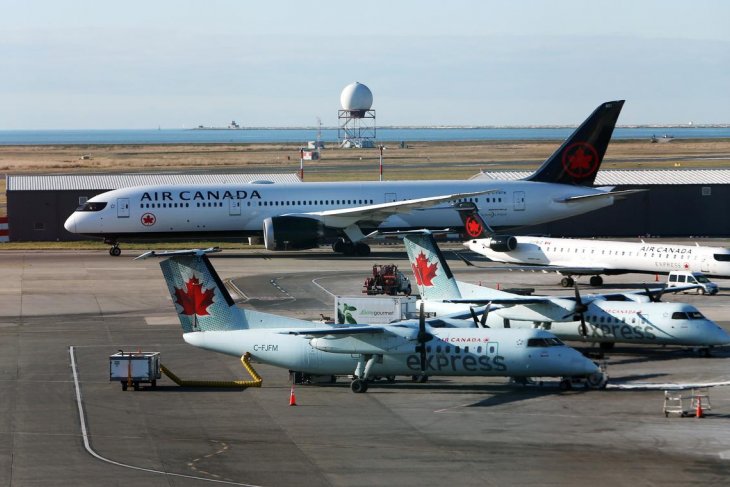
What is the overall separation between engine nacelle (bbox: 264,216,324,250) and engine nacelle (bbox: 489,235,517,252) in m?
15.1

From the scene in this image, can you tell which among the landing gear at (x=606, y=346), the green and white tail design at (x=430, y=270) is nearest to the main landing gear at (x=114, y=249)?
the green and white tail design at (x=430, y=270)

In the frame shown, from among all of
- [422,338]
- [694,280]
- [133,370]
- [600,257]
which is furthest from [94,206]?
[422,338]

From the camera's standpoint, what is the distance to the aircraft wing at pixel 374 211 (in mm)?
76000

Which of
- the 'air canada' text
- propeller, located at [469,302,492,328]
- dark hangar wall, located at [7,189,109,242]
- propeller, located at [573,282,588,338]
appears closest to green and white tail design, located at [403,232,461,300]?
propeller, located at [469,302,492,328]

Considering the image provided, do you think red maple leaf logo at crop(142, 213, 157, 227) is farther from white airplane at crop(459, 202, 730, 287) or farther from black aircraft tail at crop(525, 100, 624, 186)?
black aircraft tail at crop(525, 100, 624, 186)

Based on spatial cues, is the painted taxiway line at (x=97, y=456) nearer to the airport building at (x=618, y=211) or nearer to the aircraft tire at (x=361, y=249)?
the aircraft tire at (x=361, y=249)

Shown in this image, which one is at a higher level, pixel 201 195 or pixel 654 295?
pixel 201 195

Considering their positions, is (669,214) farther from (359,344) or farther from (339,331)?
(339,331)

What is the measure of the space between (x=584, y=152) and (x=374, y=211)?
15968mm

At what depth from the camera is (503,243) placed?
66375 mm

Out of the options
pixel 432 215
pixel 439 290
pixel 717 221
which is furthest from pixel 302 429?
pixel 717 221

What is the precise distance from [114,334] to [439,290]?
1519 centimetres

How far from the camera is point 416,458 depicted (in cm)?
3045

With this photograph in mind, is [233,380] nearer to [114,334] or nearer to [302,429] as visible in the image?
[302,429]
